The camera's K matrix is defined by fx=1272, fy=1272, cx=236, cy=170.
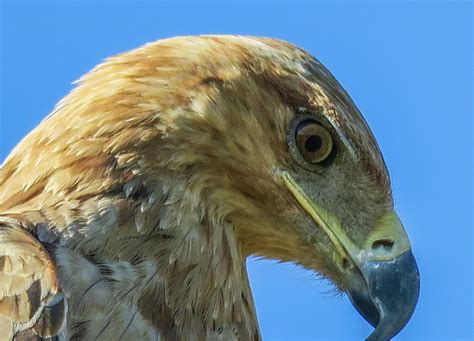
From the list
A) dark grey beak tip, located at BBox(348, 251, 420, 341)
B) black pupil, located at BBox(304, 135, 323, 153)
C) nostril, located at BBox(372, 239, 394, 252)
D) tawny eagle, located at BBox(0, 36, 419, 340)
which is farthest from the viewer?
black pupil, located at BBox(304, 135, 323, 153)

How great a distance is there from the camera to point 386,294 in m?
4.96

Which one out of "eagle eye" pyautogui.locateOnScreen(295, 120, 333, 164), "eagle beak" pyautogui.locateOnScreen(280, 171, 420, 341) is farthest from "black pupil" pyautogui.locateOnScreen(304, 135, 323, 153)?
→ "eagle beak" pyautogui.locateOnScreen(280, 171, 420, 341)

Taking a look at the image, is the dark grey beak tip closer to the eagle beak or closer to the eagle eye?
the eagle beak

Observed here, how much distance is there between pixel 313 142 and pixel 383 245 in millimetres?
508

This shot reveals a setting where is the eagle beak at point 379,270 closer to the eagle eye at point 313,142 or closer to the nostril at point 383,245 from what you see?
the nostril at point 383,245

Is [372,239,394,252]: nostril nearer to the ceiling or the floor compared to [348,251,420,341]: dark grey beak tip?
nearer to the ceiling

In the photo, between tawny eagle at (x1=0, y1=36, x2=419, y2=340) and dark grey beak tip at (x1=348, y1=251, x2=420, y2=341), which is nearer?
tawny eagle at (x1=0, y1=36, x2=419, y2=340)

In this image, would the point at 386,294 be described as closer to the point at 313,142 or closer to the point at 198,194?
the point at 313,142

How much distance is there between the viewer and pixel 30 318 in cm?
435

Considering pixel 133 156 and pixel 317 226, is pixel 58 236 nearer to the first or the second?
pixel 133 156

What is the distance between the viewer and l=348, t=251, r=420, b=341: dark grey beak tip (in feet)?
16.2

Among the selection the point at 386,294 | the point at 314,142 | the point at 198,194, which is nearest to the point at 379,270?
the point at 386,294

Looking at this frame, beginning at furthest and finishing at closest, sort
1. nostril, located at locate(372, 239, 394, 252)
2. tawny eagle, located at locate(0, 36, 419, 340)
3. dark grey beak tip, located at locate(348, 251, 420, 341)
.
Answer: nostril, located at locate(372, 239, 394, 252) → dark grey beak tip, located at locate(348, 251, 420, 341) → tawny eagle, located at locate(0, 36, 419, 340)

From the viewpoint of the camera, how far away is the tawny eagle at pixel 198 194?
468 centimetres
